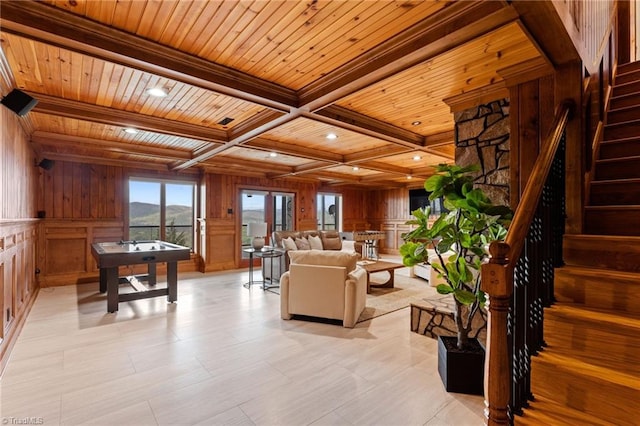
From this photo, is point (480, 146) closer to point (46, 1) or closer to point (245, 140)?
point (245, 140)

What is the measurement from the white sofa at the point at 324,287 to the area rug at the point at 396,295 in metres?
0.41

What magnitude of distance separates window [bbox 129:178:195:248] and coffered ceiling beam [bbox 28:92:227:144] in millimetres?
3437

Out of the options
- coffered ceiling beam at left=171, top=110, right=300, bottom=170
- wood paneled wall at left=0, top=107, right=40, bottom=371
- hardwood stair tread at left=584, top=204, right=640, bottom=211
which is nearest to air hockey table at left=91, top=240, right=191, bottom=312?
wood paneled wall at left=0, top=107, right=40, bottom=371

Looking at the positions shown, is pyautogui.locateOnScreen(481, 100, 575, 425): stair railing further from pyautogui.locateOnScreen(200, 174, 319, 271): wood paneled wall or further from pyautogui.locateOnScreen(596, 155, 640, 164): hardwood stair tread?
pyautogui.locateOnScreen(200, 174, 319, 271): wood paneled wall

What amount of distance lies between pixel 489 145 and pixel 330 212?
8468 millimetres

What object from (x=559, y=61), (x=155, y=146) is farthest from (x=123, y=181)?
(x=559, y=61)

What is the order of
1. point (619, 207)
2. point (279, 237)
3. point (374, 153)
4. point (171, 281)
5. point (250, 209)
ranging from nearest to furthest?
1. point (619, 207)
2. point (171, 281)
3. point (374, 153)
4. point (279, 237)
5. point (250, 209)

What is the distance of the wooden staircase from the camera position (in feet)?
4.75

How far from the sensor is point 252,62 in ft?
8.04

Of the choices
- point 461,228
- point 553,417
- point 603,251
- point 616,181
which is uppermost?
point 616,181

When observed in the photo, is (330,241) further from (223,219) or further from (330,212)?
(330,212)

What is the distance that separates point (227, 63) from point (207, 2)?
27.3 inches

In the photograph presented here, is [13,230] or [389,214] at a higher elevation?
[389,214]

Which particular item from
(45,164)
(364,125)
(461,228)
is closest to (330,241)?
(364,125)
